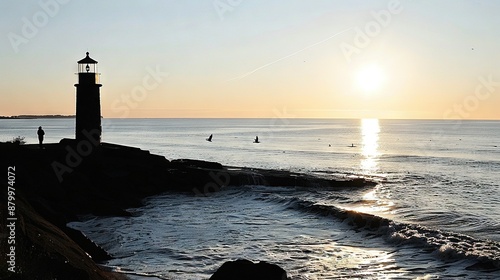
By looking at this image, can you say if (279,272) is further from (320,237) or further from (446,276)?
(320,237)

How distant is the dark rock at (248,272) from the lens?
10.9 metres

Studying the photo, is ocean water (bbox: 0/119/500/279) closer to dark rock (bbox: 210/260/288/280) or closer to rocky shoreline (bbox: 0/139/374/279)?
rocky shoreline (bbox: 0/139/374/279)

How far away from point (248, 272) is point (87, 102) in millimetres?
25893

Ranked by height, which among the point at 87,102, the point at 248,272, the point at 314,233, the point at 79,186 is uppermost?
the point at 87,102

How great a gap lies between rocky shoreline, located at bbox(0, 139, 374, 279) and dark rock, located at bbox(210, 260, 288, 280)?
271cm

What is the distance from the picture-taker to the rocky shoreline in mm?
10227

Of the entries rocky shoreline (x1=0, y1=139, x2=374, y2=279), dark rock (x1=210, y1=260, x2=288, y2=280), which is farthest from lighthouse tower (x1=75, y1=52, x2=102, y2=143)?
dark rock (x1=210, y1=260, x2=288, y2=280)

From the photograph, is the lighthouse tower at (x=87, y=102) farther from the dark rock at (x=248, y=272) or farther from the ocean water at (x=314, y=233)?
the dark rock at (x=248, y=272)

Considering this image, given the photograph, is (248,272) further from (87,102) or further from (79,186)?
(87,102)

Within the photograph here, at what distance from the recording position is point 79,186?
25.6 m

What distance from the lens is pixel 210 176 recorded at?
111 ft

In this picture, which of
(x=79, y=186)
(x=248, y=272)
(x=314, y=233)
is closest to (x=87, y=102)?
(x=79, y=186)

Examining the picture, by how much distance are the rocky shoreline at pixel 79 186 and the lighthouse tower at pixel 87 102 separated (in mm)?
1545

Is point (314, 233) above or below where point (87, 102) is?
below
